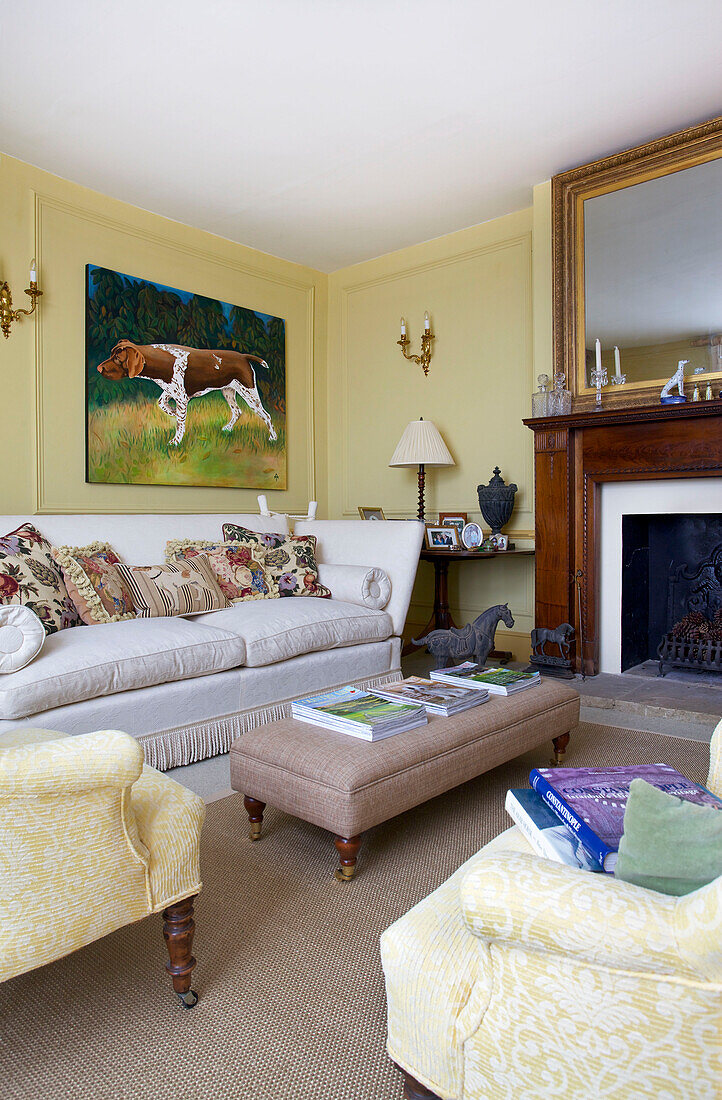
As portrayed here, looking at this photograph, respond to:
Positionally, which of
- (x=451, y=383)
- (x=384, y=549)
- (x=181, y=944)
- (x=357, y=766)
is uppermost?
(x=451, y=383)

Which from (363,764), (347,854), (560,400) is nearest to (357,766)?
(363,764)

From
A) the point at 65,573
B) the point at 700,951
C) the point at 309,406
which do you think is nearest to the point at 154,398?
the point at 309,406

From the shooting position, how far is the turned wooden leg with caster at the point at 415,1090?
2.95ft

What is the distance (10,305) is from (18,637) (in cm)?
202

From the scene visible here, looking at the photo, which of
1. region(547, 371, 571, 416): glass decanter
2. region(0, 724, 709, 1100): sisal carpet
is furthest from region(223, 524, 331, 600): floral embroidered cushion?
region(0, 724, 709, 1100): sisal carpet

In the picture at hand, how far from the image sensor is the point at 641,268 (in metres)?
3.40

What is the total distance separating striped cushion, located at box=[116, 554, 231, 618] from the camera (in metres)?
2.80

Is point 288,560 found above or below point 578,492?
below

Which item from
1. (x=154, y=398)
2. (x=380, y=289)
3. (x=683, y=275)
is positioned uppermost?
(x=380, y=289)

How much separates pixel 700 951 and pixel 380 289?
463cm

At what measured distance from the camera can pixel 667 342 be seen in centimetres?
332

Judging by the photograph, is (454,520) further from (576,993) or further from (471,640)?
(576,993)

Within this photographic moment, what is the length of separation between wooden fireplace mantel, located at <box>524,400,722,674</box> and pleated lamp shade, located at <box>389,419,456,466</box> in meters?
0.66

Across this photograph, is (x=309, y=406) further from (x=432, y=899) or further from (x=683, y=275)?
(x=432, y=899)
